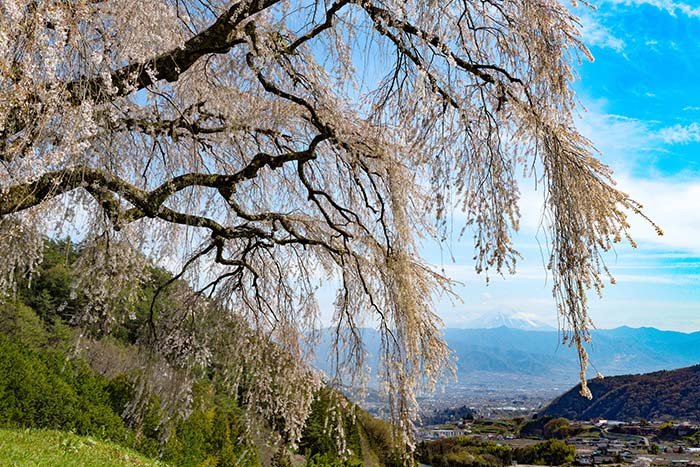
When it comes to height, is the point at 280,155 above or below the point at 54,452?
above

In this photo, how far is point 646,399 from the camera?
35.6m

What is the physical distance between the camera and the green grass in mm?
5121

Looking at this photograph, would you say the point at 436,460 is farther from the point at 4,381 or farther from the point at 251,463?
the point at 4,381

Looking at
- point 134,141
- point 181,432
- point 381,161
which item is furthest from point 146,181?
point 181,432

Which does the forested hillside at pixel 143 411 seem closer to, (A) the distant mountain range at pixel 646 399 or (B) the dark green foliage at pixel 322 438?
(B) the dark green foliage at pixel 322 438

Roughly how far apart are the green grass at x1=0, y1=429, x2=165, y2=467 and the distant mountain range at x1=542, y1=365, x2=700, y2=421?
109ft

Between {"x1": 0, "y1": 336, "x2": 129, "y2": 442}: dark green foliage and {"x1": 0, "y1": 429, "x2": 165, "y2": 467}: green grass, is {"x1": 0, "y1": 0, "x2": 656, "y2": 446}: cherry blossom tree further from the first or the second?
{"x1": 0, "y1": 336, "x2": 129, "y2": 442}: dark green foliage

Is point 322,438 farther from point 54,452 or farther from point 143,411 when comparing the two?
point 54,452

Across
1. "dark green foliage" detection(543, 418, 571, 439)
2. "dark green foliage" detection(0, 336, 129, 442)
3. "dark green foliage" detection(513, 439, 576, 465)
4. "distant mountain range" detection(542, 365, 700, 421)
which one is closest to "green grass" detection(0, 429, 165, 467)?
"dark green foliage" detection(0, 336, 129, 442)

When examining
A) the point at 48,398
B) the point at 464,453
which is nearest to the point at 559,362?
the point at 464,453

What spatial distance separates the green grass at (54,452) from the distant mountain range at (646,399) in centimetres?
3316

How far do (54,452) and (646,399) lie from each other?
38633 mm

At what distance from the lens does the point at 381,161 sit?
457 cm

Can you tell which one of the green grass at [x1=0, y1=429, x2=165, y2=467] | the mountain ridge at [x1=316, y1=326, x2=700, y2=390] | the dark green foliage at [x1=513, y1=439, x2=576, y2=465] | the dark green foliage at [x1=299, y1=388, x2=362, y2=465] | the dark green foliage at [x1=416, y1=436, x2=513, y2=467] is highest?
the green grass at [x1=0, y1=429, x2=165, y2=467]
